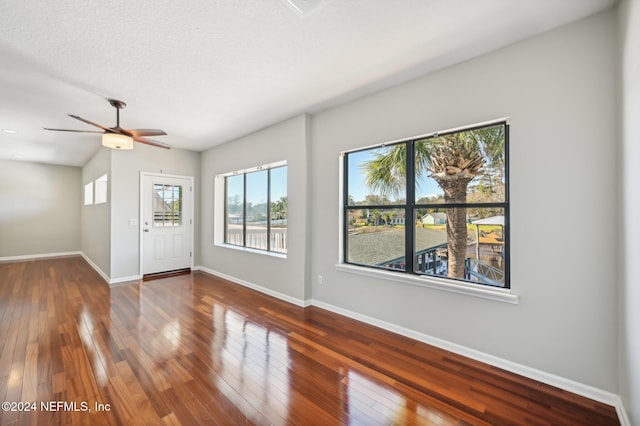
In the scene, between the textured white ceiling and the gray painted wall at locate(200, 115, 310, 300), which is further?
the gray painted wall at locate(200, 115, 310, 300)

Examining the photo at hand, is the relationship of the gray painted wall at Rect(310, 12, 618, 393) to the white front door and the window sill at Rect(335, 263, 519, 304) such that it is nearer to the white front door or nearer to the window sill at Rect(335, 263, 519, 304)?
the window sill at Rect(335, 263, 519, 304)

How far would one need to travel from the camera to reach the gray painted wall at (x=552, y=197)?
5.89 ft

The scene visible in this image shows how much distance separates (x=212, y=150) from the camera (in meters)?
5.49

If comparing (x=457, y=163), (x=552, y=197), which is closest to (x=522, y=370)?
(x=552, y=197)

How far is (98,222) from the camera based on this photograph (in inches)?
223

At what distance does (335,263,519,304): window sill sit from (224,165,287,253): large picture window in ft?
5.45

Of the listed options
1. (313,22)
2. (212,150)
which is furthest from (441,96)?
(212,150)

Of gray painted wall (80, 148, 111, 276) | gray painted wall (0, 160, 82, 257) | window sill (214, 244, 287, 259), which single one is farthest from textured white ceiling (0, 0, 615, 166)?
gray painted wall (0, 160, 82, 257)

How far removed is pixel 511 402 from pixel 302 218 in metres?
2.72

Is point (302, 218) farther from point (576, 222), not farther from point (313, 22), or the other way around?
point (576, 222)

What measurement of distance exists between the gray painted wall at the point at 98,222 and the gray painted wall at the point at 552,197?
562 centimetres

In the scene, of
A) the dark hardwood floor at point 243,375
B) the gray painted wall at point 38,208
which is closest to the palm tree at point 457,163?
the dark hardwood floor at point 243,375

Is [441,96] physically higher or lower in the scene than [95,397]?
Result: higher

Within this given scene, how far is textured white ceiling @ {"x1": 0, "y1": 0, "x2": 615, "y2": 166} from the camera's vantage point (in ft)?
5.79
